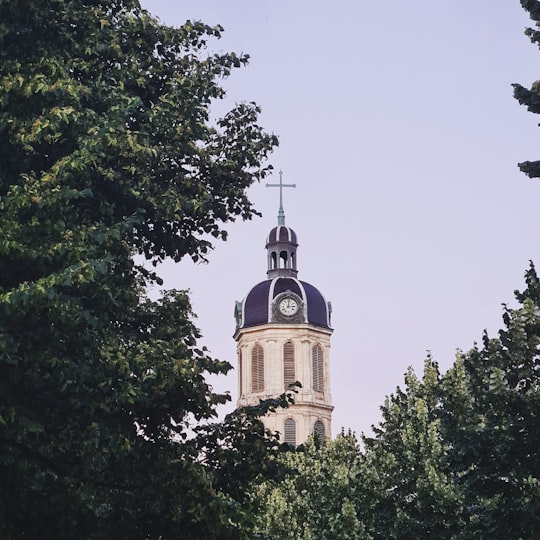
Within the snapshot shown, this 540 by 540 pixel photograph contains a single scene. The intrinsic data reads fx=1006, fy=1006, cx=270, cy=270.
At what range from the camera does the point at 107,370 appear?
1608cm

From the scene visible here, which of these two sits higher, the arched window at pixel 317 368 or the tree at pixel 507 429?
the arched window at pixel 317 368

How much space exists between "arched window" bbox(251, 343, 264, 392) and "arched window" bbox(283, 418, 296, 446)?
4.22 meters

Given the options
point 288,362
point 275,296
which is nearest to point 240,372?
point 288,362

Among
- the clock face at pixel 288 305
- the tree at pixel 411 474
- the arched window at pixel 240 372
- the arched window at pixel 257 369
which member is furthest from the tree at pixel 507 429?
the arched window at pixel 240 372

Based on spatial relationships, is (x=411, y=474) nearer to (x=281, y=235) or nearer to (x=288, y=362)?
(x=288, y=362)

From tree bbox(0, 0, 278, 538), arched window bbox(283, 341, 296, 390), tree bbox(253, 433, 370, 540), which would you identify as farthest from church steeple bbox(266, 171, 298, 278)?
tree bbox(0, 0, 278, 538)

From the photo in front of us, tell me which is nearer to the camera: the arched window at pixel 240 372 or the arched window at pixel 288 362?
the arched window at pixel 288 362

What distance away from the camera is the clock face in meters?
100

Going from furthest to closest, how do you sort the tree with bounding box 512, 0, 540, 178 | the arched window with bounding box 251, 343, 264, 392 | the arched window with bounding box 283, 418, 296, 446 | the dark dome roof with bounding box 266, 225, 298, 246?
the dark dome roof with bounding box 266, 225, 298, 246 → the arched window with bounding box 251, 343, 264, 392 → the arched window with bounding box 283, 418, 296, 446 → the tree with bounding box 512, 0, 540, 178

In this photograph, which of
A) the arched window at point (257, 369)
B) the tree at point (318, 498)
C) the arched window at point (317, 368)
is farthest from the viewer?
the arched window at point (317, 368)

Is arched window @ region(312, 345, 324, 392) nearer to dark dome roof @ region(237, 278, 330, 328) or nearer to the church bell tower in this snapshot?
the church bell tower

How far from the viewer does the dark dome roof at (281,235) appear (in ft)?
344

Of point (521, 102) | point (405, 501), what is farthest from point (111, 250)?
point (405, 501)

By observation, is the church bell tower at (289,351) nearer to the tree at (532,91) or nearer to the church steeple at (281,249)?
the church steeple at (281,249)
